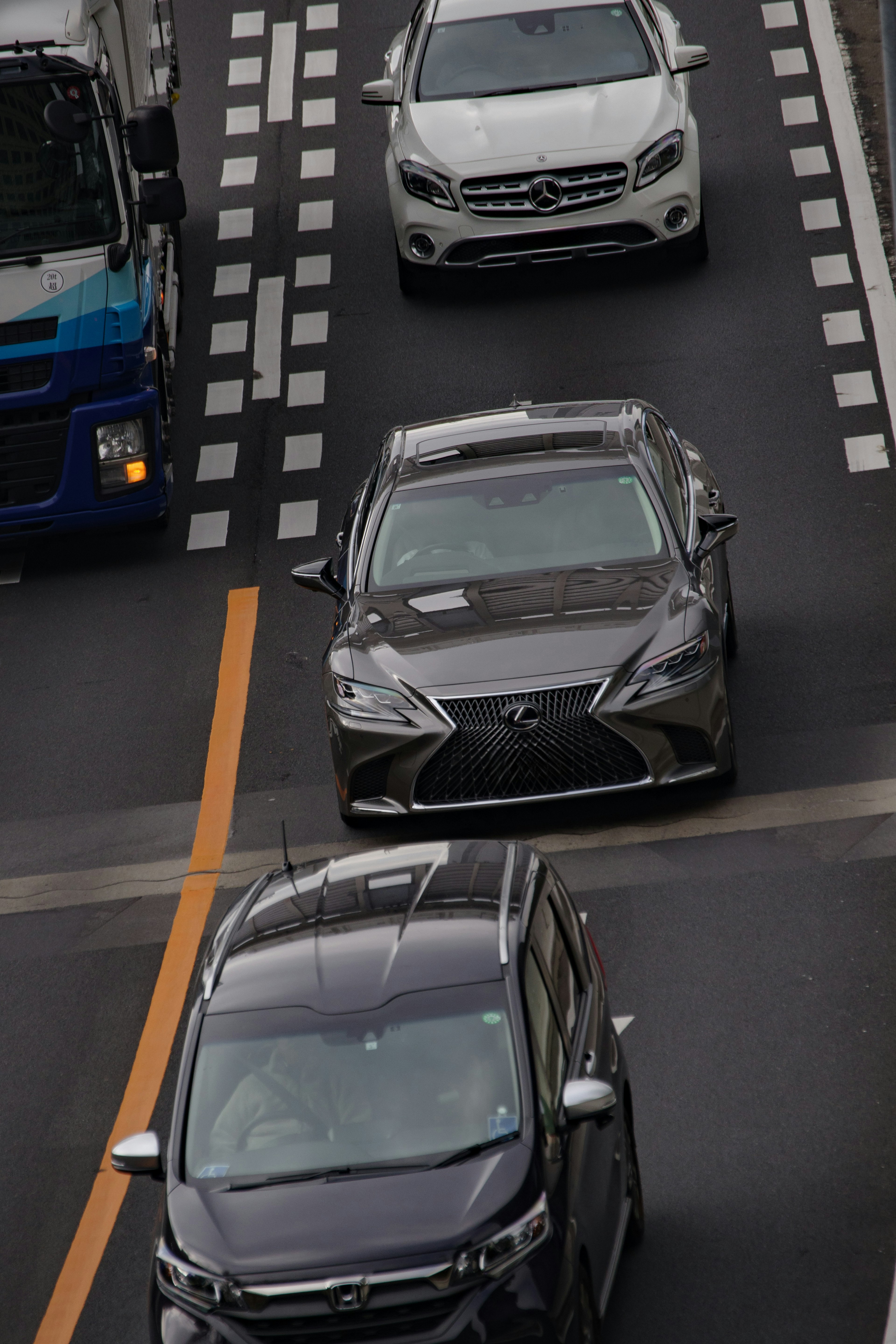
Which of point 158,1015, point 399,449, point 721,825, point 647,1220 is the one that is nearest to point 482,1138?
point 647,1220

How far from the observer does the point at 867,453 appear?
14969 millimetres

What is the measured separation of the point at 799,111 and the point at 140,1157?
54.3 feet

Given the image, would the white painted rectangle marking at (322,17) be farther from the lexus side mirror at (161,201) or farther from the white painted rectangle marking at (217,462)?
the lexus side mirror at (161,201)

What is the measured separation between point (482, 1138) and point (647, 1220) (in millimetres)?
1704

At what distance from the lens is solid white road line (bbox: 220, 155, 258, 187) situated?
69.0ft

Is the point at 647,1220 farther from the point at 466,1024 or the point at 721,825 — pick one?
the point at 721,825

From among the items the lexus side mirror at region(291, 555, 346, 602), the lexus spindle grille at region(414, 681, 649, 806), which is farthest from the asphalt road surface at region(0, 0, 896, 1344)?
the lexus side mirror at region(291, 555, 346, 602)

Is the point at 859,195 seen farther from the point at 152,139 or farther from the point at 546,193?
the point at 152,139

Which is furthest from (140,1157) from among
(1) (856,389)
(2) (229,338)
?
(2) (229,338)

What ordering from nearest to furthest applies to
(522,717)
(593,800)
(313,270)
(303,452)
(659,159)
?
(522,717)
(593,800)
(303,452)
(659,159)
(313,270)

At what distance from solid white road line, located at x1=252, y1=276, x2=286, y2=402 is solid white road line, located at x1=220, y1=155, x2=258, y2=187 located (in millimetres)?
2328

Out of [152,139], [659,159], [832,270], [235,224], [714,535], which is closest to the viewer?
[714,535]

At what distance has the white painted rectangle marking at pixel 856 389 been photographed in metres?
15.7

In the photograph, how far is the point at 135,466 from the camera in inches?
575
